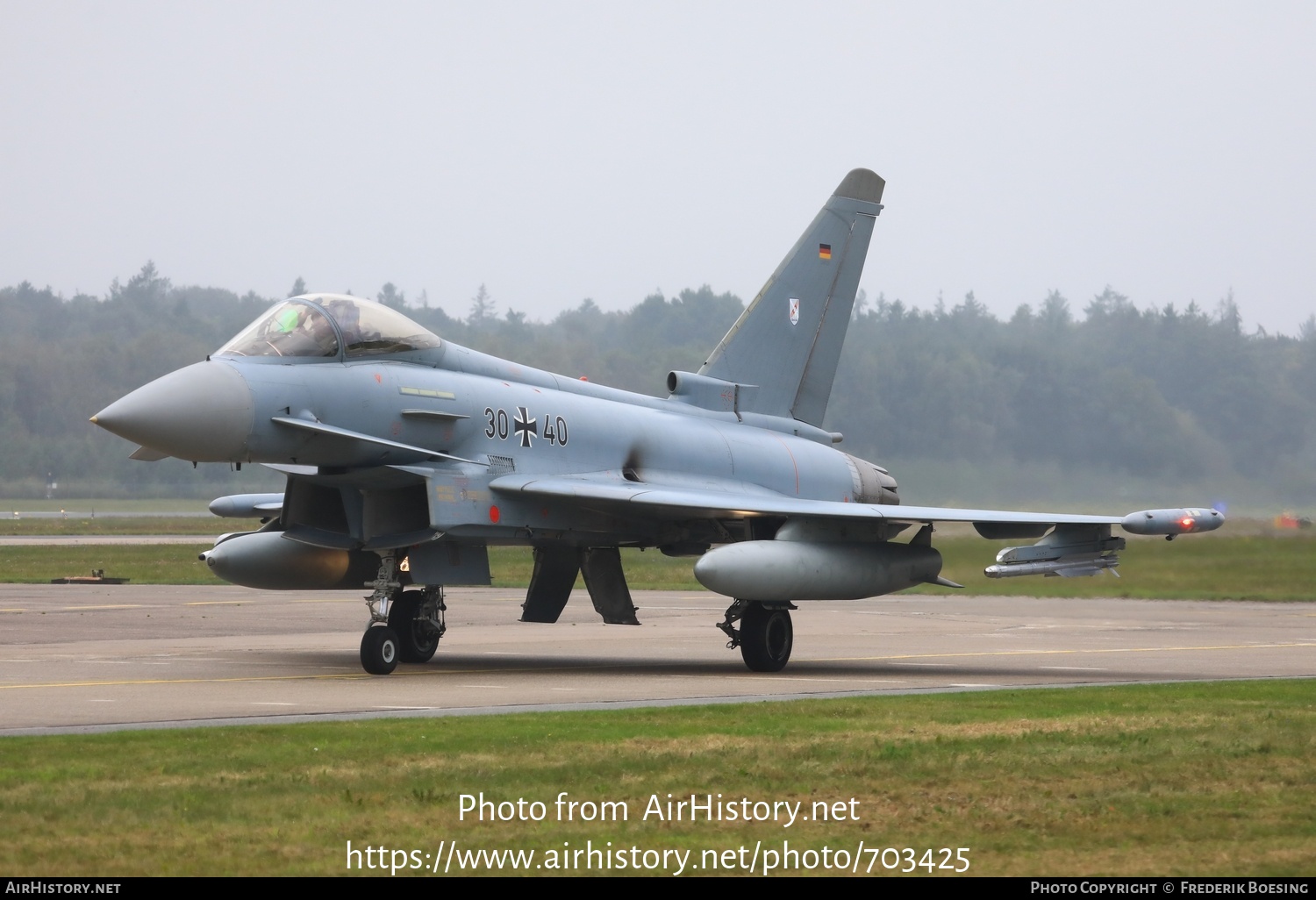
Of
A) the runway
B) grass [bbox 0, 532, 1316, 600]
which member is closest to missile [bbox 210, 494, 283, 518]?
the runway

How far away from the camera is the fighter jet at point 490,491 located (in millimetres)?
13547

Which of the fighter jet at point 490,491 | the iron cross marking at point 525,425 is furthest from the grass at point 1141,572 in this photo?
the iron cross marking at point 525,425

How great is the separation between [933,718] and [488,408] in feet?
19.6

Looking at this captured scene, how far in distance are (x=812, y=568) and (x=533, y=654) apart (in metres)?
3.79

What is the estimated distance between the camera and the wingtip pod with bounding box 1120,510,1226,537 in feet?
50.0

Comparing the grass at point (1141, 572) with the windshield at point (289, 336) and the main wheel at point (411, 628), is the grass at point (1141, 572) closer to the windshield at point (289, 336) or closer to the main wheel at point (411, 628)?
the main wheel at point (411, 628)

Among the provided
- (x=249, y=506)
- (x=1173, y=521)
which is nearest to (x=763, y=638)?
(x=1173, y=521)

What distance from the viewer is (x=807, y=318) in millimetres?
19688

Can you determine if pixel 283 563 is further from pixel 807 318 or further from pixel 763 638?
pixel 807 318

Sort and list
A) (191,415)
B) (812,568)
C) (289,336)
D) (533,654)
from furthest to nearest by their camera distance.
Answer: (533,654), (812,568), (289,336), (191,415)

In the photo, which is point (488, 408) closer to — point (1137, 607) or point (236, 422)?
point (236, 422)

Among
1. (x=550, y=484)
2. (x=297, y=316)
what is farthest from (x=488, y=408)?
(x=297, y=316)

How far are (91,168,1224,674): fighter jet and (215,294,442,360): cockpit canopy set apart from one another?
18 millimetres
